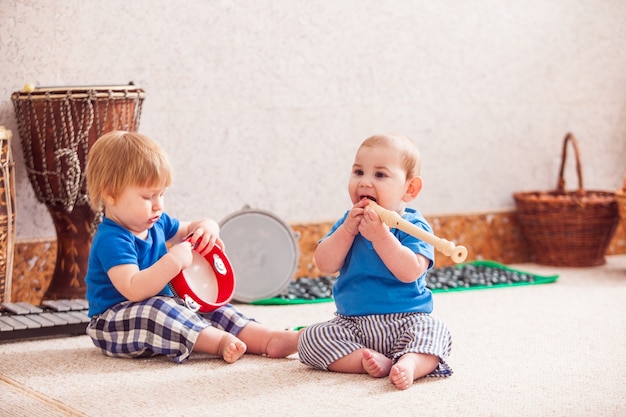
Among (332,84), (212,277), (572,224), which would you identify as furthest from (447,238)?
(212,277)

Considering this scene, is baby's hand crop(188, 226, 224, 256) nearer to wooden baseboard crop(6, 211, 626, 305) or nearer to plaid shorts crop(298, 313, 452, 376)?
plaid shorts crop(298, 313, 452, 376)

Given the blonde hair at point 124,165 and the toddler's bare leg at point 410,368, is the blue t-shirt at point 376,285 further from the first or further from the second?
the blonde hair at point 124,165

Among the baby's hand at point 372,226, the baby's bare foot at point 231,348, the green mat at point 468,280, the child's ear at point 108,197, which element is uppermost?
the baby's hand at point 372,226

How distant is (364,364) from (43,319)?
1.05 metres

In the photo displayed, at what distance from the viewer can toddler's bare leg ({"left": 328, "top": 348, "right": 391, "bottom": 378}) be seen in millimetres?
2045

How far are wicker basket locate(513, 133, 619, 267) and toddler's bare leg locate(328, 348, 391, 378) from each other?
1.95 meters

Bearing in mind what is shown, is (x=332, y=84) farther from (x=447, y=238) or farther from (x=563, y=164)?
(x=563, y=164)

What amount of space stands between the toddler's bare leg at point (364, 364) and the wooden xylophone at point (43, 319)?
2.90 ft

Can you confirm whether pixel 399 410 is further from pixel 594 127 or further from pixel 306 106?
pixel 594 127

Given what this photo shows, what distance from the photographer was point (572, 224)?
12.5 feet

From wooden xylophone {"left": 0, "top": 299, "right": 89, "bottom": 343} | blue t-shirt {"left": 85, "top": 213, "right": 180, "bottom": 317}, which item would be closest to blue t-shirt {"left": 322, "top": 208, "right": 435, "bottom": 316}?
blue t-shirt {"left": 85, "top": 213, "right": 180, "bottom": 317}

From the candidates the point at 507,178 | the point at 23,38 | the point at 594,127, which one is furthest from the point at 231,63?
the point at 594,127

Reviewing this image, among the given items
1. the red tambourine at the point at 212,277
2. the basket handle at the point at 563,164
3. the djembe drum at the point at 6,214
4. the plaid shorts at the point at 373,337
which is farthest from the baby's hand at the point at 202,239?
the basket handle at the point at 563,164

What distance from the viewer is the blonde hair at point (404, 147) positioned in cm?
214
